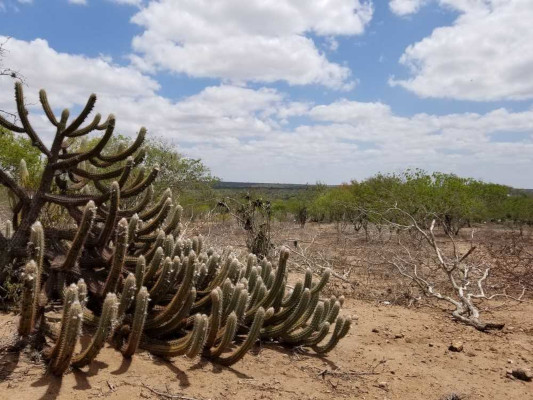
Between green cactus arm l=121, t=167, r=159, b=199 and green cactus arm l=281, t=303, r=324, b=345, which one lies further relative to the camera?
green cactus arm l=281, t=303, r=324, b=345

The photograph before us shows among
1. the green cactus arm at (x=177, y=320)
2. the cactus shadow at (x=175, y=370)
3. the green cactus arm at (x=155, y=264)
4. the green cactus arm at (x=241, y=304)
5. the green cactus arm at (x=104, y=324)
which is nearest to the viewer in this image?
the green cactus arm at (x=104, y=324)

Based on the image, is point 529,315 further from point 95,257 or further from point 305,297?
point 95,257

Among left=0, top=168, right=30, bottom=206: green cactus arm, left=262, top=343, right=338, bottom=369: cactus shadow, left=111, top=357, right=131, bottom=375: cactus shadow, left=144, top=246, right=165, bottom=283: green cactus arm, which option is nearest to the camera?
left=111, top=357, right=131, bottom=375: cactus shadow

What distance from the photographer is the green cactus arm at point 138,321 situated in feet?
12.5

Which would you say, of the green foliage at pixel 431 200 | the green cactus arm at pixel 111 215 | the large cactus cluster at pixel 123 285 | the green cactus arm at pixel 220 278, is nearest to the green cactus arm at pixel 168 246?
the large cactus cluster at pixel 123 285

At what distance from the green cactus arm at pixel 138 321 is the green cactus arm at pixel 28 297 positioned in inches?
30.6

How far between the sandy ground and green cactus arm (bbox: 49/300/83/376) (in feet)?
0.33

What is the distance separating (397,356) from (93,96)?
175 inches

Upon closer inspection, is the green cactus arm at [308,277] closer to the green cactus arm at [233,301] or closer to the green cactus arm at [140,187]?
the green cactus arm at [233,301]

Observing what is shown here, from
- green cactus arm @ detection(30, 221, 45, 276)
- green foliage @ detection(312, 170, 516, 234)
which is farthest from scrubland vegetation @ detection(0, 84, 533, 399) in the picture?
green foliage @ detection(312, 170, 516, 234)

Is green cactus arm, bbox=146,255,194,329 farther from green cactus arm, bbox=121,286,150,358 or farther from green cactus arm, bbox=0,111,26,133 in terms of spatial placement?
green cactus arm, bbox=0,111,26,133

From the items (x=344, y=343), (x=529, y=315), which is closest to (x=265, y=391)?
(x=344, y=343)

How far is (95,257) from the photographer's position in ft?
15.8

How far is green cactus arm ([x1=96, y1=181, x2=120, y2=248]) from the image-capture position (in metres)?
4.23
